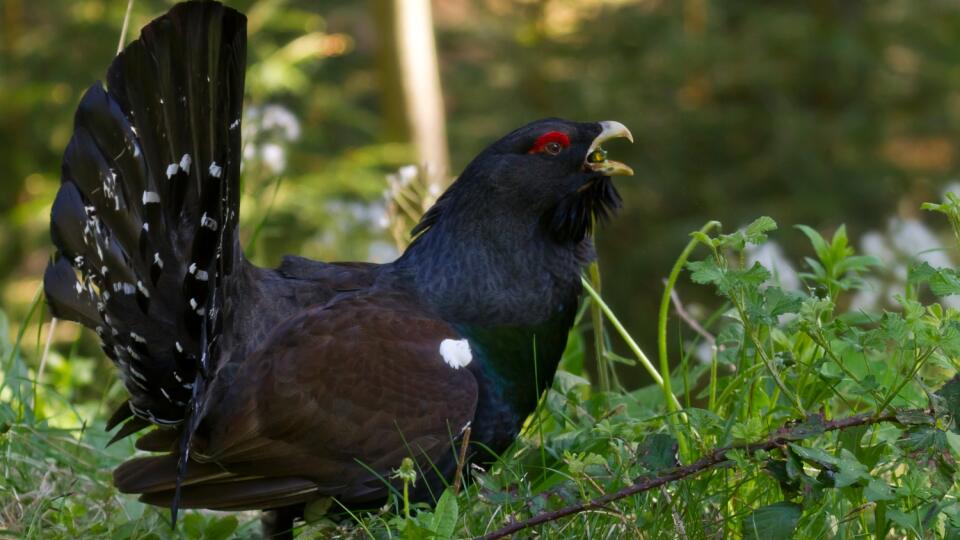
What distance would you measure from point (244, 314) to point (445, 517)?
2.99 feet

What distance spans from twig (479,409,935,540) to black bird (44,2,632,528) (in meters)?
0.50

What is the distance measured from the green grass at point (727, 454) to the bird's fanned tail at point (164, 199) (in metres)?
0.49

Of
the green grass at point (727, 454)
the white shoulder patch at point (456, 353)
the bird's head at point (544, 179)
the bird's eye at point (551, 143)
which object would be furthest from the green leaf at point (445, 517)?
the bird's eye at point (551, 143)

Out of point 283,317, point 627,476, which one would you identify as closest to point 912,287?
point 627,476

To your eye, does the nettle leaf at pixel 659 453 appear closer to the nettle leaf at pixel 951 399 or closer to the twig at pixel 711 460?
the twig at pixel 711 460

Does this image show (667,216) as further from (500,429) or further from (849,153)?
(500,429)

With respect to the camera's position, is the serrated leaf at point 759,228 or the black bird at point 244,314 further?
the black bird at point 244,314

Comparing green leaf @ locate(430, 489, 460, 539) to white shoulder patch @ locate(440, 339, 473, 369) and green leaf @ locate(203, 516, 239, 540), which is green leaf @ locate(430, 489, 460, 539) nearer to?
white shoulder patch @ locate(440, 339, 473, 369)

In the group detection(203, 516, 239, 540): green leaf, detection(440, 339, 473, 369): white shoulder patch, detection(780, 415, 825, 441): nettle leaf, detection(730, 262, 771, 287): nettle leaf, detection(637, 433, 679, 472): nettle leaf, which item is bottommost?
detection(203, 516, 239, 540): green leaf

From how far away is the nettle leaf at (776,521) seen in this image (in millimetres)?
2664

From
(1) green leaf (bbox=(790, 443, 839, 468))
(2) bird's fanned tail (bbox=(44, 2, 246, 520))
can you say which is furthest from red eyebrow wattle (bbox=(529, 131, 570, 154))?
(1) green leaf (bbox=(790, 443, 839, 468))

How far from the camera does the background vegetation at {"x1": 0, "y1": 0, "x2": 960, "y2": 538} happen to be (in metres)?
2.87

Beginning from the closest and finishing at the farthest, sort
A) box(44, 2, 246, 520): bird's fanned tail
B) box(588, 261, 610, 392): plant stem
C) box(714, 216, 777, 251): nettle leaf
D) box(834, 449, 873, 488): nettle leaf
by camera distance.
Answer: box(834, 449, 873, 488): nettle leaf, box(714, 216, 777, 251): nettle leaf, box(44, 2, 246, 520): bird's fanned tail, box(588, 261, 610, 392): plant stem

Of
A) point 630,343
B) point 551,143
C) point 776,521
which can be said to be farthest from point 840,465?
point 551,143
